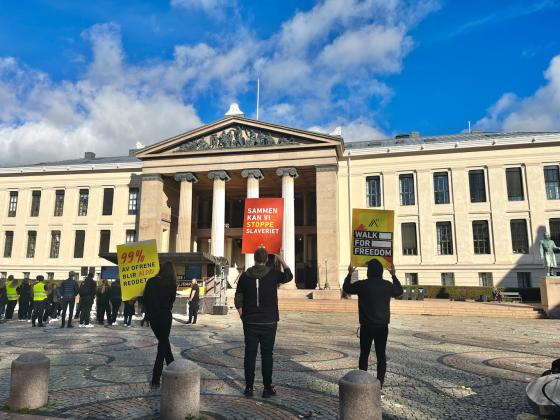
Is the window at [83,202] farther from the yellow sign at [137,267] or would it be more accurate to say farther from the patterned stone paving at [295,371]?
the yellow sign at [137,267]

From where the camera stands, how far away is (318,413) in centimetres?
539

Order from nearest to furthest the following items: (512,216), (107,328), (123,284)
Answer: (123,284) < (107,328) < (512,216)

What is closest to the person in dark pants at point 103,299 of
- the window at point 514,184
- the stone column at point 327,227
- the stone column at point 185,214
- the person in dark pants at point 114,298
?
the person in dark pants at point 114,298

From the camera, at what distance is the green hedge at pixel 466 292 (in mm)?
31859

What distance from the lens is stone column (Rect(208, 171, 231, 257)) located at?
124 feet

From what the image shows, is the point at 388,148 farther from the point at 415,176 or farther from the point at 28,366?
the point at 28,366

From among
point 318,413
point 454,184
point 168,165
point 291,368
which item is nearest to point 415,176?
point 454,184

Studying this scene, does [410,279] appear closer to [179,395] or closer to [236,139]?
[236,139]

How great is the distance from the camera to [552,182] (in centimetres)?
3700

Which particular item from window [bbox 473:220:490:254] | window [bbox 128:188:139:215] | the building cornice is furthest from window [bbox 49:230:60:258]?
window [bbox 473:220:490:254]

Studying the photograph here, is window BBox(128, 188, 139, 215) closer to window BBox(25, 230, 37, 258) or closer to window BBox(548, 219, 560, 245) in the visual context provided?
window BBox(25, 230, 37, 258)

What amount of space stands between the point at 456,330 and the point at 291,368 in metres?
10.4

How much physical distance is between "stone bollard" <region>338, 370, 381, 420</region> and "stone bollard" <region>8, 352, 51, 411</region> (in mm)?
3895

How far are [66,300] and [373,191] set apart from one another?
31301mm
